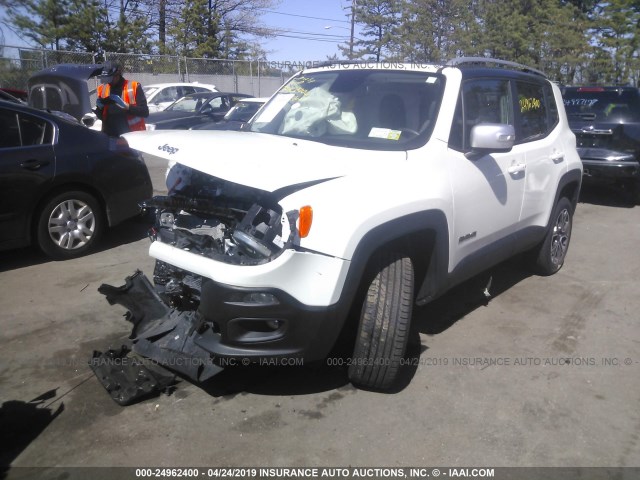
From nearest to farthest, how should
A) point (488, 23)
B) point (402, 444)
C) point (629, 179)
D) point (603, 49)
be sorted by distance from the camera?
point (402, 444) → point (629, 179) → point (603, 49) → point (488, 23)

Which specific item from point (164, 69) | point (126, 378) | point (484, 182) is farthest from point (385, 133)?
point (164, 69)

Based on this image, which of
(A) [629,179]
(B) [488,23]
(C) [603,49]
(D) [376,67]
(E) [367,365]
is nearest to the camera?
(E) [367,365]

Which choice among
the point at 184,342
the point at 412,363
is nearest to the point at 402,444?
the point at 412,363

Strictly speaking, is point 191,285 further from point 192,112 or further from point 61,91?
point 192,112

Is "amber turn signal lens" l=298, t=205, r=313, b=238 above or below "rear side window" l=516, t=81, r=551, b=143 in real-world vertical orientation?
below

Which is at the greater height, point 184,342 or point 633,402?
point 184,342

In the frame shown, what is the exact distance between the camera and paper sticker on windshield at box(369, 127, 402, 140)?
3908 mm

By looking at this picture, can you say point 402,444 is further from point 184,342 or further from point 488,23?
point 488,23

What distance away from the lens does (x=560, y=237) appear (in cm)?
576

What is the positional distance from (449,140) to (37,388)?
2986 mm

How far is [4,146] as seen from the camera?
529cm

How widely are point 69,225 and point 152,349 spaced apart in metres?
2.78

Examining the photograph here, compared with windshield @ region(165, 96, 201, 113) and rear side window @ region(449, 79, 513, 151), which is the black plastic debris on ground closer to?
rear side window @ region(449, 79, 513, 151)

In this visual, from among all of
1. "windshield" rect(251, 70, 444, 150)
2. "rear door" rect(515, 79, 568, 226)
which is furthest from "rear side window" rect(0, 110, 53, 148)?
"rear door" rect(515, 79, 568, 226)
